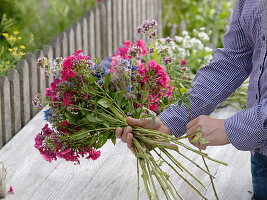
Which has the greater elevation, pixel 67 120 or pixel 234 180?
pixel 67 120

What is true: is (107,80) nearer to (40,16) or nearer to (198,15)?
(40,16)

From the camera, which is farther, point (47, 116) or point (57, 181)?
point (57, 181)

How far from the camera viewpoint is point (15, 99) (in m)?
3.57

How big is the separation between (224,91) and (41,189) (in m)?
1.01

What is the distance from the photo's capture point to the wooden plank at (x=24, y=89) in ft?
11.8

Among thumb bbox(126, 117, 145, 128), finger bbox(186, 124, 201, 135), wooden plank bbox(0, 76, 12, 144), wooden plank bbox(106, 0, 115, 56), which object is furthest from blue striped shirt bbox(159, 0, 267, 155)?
wooden plank bbox(106, 0, 115, 56)

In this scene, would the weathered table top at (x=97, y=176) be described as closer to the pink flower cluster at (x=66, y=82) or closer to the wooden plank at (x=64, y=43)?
the pink flower cluster at (x=66, y=82)

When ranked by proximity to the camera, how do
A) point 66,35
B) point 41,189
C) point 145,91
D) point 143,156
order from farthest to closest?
1. point 66,35
2. point 41,189
3. point 145,91
4. point 143,156

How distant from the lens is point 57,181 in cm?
300

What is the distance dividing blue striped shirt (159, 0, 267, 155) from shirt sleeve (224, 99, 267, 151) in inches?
5.2

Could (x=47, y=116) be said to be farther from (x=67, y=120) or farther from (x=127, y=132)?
(x=127, y=132)

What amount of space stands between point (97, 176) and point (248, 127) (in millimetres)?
1057

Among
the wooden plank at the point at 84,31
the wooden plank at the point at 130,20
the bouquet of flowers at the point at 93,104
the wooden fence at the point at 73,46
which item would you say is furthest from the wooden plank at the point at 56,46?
the bouquet of flowers at the point at 93,104

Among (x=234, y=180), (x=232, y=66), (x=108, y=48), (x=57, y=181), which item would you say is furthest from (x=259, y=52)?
(x=108, y=48)
